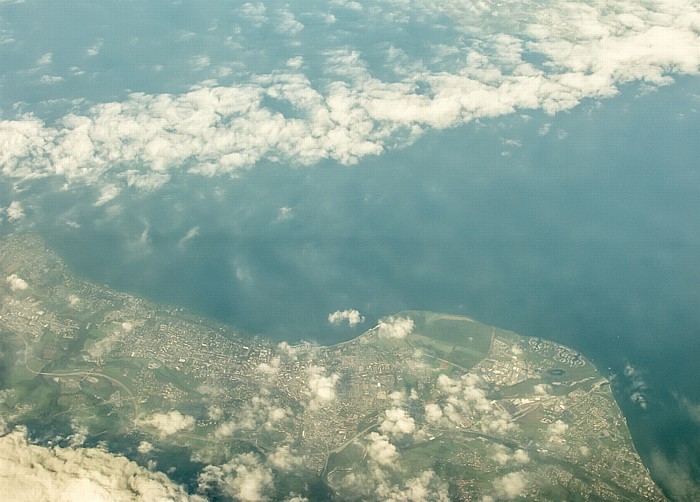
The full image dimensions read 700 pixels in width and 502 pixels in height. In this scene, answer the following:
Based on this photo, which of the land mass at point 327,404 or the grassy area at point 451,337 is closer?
the land mass at point 327,404

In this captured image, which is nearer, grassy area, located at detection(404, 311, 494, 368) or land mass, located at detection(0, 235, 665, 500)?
land mass, located at detection(0, 235, 665, 500)

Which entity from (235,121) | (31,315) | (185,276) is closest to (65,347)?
(31,315)

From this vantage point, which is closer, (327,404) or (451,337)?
(327,404)

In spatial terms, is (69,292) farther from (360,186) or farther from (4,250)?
(360,186)

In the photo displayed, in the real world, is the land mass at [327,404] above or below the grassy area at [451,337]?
below

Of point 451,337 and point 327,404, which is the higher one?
point 451,337

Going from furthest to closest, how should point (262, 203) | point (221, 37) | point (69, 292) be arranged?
point (221, 37) < point (262, 203) < point (69, 292)

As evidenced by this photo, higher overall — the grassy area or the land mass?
the grassy area

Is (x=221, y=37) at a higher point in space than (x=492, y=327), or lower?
higher
